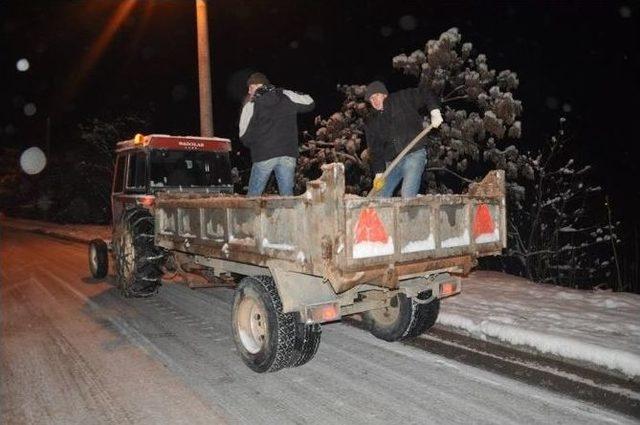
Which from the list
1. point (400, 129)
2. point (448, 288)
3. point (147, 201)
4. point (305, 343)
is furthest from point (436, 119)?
point (147, 201)

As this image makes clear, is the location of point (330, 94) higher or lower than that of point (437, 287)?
higher

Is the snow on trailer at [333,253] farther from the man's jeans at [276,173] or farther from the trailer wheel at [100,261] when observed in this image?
the trailer wheel at [100,261]

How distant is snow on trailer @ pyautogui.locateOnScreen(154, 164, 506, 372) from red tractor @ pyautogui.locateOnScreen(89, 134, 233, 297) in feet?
7.12

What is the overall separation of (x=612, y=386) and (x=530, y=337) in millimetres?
1073

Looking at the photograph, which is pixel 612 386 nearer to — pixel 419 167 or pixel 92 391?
pixel 419 167

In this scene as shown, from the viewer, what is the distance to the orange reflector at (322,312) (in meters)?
4.48

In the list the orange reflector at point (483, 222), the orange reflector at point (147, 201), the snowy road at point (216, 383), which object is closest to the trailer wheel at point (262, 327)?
the snowy road at point (216, 383)

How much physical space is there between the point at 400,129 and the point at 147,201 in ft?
13.1

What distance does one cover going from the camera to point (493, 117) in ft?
33.4

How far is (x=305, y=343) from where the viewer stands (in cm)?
479

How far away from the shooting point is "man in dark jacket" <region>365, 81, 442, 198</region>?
18.9 feet

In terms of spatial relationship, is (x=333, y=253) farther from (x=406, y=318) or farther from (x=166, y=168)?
(x=166, y=168)

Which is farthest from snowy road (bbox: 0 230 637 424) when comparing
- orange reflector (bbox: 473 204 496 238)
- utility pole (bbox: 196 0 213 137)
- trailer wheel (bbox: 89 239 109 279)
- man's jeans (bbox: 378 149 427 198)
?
utility pole (bbox: 196 0 213 137)

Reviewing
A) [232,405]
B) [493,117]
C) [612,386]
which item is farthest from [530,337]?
[493,117]
